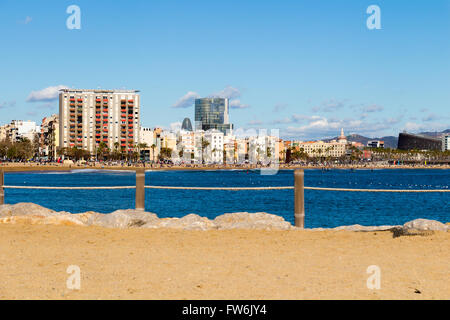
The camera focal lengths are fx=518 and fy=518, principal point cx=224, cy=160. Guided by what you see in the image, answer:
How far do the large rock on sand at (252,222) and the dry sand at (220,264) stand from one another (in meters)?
0.72

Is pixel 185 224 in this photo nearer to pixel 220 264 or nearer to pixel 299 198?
pixel 299 198

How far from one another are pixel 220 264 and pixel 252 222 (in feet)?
16.0

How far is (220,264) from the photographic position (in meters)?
7.92

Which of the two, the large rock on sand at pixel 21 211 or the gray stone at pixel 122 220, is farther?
the large rock on sand at pixel 21 211

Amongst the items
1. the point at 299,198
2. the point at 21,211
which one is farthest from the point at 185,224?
the point at 21,211

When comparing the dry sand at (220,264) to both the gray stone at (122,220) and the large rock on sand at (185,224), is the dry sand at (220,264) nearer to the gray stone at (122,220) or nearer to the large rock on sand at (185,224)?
the large rock on sand at (185,224)

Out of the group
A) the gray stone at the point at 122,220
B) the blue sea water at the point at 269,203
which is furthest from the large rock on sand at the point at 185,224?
the blue sea water at the point at 269,203

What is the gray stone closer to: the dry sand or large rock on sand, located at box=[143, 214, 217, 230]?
large rock on sand, located at box=[143, 214, 217, 230]

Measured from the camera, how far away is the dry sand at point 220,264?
20.3 ft

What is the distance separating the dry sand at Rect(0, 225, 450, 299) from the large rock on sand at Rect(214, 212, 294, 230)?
72 cm
